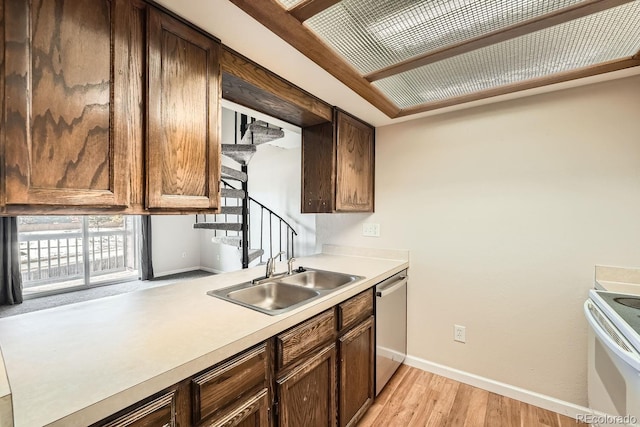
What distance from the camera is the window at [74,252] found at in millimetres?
4562

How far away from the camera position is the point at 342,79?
168 centimetres

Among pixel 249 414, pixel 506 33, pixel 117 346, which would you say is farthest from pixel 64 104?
pixel 506 33

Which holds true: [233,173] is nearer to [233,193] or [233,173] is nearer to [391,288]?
[233,193]

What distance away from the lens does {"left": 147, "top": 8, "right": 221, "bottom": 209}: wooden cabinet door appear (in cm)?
108

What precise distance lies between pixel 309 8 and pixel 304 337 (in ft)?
4.69

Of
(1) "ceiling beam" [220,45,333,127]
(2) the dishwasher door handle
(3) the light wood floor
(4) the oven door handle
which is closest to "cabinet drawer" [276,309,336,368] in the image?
(2) the dishwasher door handle

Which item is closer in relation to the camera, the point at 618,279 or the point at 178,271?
the point at 618,279

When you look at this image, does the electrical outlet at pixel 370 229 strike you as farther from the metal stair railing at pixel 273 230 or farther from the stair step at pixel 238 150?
the stair step at pixel 238 150

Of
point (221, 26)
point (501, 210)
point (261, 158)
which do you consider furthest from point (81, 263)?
point (501, 210)

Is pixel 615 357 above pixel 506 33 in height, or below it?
below

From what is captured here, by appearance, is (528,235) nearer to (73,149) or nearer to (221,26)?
(221,26)

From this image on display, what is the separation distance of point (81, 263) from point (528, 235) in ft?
21.4

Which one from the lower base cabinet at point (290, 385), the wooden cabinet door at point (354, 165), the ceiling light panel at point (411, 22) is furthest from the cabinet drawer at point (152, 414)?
the wooden cabinet door at point (354, 165)

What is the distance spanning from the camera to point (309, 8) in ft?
3.76
